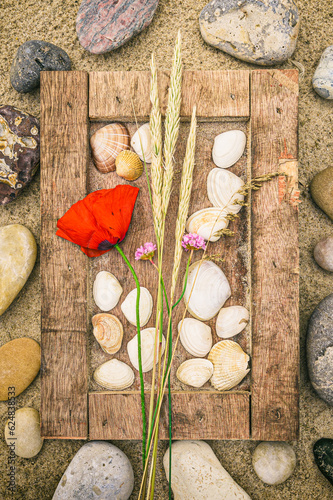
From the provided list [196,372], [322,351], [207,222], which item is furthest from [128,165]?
[322,351]

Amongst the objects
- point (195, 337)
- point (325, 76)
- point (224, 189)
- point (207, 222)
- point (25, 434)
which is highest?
point (325, 76)

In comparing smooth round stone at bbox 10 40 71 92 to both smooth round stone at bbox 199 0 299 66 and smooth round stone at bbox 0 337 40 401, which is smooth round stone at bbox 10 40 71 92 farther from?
smooth round stone at bbox 0 337 40 401

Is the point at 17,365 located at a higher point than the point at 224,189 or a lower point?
lower

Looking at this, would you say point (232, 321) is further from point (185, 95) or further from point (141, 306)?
point (185, 95)

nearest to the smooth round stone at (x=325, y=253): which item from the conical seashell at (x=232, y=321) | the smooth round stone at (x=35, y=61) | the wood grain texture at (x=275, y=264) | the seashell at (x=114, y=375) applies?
the wood grain texture at (x=275, y=264)

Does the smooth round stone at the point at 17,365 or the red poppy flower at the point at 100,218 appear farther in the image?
the smooth round stone at the point at 17,365

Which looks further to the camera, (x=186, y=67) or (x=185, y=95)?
(x=186, y=67)

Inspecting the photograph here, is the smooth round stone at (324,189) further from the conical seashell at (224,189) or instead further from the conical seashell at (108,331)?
the conical seashell at (108,331)
